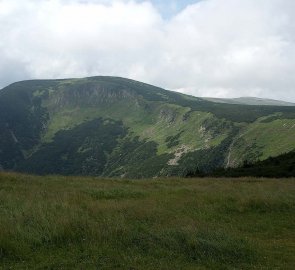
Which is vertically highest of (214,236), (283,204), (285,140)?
(214,236)

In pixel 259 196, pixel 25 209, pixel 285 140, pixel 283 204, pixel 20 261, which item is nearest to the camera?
pixel 20 261

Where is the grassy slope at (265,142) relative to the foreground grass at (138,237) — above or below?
below

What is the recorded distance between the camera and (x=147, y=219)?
52.5 ft

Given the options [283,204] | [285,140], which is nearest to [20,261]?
[283,204]

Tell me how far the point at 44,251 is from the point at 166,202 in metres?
10.5

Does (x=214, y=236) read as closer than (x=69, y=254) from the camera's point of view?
No

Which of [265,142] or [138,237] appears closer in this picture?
[138,237]

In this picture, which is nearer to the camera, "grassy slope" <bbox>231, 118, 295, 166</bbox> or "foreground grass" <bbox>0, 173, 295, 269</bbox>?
"foreground grass" <bbox>0, 173, 295, 269</bbox>

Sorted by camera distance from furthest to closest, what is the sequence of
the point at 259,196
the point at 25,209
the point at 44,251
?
1. the point at 259,196
2. the point at 25,209
3. the point at 44,251

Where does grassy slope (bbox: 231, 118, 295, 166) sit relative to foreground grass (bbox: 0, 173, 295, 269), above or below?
below

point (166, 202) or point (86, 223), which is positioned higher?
point (86, 223)

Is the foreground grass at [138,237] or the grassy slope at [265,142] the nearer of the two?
the foreground grass at [138,237]

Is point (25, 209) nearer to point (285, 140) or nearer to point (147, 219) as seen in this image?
point (147, 219)

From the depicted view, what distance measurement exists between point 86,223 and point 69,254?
219 centimetres
